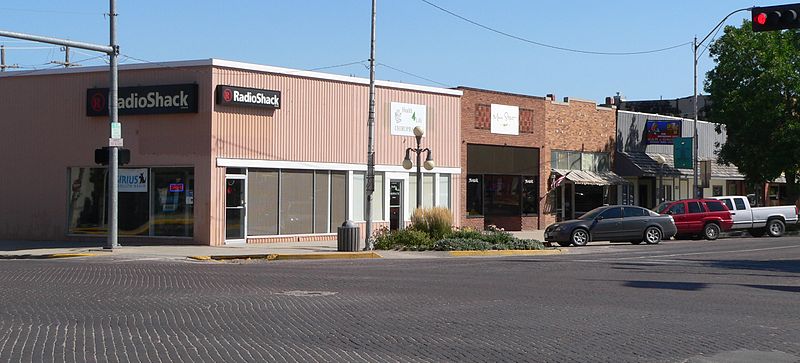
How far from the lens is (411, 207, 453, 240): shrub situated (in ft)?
96.5

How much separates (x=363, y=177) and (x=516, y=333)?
2387cm

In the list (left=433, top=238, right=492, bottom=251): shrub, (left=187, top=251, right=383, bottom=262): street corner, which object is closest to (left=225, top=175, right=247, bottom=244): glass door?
(left=187, top=251, right=383, bottom=262): street corner

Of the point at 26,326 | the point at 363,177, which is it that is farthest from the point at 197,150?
the point at 26,326

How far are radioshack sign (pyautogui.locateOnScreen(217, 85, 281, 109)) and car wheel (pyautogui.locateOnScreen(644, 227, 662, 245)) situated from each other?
1379 centimetres

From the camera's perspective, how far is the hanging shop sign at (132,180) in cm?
3045

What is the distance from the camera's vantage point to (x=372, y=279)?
18750 mm

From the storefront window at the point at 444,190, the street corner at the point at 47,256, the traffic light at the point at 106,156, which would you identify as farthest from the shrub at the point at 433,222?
the street corner at the point at 47,256

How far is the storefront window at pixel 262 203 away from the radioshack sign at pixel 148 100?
3.12m

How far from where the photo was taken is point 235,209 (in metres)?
30.3

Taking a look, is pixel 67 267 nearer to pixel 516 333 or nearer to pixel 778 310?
pixel 516 333

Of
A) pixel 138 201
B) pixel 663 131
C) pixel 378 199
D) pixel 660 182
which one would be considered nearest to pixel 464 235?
pixel 378 199

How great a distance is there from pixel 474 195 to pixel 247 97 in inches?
515

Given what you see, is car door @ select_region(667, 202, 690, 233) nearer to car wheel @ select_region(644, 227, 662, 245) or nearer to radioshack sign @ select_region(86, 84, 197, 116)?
car wheel @ select_region(644, 227, 662, 245)

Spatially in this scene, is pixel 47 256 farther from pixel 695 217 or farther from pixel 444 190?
pixel 695 217
